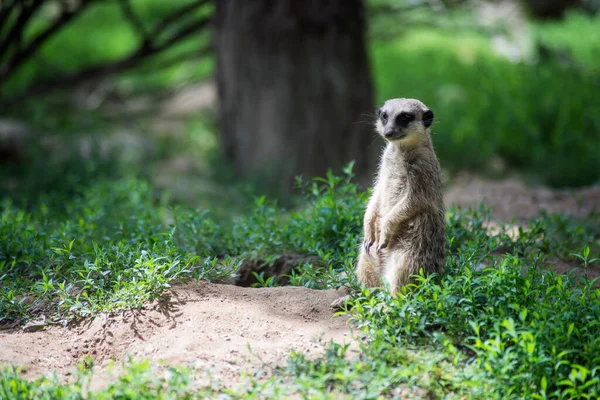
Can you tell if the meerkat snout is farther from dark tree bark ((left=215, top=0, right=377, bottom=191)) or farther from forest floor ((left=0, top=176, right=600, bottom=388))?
dark tree bark ((left=215, top=0, right=377, bottom=191))

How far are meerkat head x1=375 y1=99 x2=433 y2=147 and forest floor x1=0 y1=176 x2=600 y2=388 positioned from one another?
0.76m

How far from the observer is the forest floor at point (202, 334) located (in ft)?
8.52

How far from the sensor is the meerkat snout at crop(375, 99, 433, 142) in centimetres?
314

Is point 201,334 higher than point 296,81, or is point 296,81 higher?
point 296,81

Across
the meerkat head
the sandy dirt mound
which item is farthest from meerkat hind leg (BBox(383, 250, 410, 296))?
the meerkat head

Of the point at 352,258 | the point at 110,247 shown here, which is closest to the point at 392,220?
the point at 352,258

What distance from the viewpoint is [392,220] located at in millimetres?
3082

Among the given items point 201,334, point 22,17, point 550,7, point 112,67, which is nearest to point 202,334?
point 201,334

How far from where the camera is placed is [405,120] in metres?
3.15

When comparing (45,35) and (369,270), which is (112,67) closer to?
(45,35)

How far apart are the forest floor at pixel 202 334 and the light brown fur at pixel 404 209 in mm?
269

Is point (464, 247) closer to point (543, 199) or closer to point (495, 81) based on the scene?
point (543, 199)

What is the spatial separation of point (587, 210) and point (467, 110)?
272 cm

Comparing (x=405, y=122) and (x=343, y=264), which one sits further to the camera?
(x=343, y=264)
